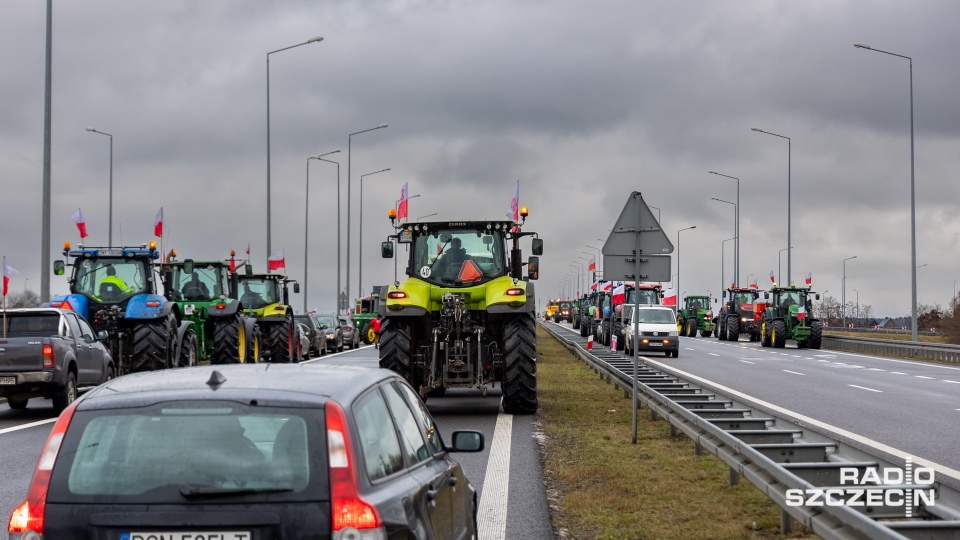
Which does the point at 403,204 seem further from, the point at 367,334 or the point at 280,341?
the point at 367,334

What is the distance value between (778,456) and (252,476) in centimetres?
623

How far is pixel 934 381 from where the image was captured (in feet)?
96.0

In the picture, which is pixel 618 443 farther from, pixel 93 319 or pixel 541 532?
pixel 93 319

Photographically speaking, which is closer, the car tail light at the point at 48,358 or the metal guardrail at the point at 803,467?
the metal guardrail at the point at 803,467

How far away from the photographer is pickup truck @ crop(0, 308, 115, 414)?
59.6 ft

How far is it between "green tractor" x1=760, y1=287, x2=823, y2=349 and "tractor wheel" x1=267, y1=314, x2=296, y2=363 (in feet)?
89.5

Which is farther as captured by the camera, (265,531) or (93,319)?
(93,319)

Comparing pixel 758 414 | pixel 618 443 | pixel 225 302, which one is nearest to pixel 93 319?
pixel 225 302

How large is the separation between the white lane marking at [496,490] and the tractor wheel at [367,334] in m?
44.6

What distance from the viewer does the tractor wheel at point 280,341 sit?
32.6 meters

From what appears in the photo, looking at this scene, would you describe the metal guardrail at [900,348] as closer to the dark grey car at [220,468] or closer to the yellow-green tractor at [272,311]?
the yellow-green tractor at [272,311]

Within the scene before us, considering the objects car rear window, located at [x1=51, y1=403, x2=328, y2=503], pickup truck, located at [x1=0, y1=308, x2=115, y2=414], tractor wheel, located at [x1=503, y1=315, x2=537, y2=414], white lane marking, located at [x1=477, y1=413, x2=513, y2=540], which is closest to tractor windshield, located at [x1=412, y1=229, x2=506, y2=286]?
Answer: tractor wheel, located at [x1=503, y1=315, x2=537, y2=414]

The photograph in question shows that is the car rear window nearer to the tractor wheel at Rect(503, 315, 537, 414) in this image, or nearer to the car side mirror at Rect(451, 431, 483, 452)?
the car side mirror at Rect(451, 431, 483, 452)

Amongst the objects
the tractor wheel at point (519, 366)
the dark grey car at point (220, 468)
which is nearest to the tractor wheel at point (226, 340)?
the tractor wheel at point (519, 366)
